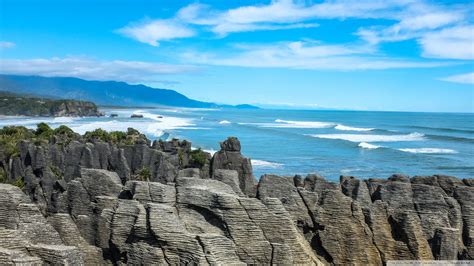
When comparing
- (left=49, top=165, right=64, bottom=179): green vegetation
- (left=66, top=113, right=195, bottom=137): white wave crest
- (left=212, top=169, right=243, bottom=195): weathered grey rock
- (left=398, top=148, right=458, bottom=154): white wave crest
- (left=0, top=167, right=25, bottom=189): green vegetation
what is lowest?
(left=66, top=113, right=195, bottom=137): white wave crest

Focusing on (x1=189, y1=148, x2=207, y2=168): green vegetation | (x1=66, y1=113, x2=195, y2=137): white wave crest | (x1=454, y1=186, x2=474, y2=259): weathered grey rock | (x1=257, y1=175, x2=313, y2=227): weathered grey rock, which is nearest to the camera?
(x1=454, y1=186, x2=474, y2=259): weathered grey rock

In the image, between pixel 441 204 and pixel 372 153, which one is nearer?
pixel 441 204

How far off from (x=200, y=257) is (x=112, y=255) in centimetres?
257

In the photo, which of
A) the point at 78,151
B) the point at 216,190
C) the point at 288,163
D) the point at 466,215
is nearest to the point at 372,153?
the point at 288,163

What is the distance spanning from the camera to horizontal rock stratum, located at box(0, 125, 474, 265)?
996 cm

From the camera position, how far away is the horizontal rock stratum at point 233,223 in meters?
9.96

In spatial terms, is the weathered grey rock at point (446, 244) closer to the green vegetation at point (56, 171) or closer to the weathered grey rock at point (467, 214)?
the weathered grey rock at point (467, 214)

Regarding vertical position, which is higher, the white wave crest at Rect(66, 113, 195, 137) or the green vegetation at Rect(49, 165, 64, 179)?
the green vegetation at Rect(49, 165, 64, 179)

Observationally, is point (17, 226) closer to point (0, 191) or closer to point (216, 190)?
point (0, 191)

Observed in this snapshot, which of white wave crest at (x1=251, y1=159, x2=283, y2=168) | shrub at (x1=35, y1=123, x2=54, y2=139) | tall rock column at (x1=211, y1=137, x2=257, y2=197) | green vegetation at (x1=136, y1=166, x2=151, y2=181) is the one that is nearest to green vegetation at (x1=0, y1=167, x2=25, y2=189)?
green vegetation at (x1=136, y1=166, x2=151, y2=181)

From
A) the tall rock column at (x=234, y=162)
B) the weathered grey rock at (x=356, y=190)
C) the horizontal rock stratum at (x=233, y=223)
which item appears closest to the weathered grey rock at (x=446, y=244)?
the horizontal rock stratum at (x=233, y=223)

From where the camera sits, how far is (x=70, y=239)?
1090cm

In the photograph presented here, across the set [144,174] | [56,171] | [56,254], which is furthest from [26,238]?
[56,171]

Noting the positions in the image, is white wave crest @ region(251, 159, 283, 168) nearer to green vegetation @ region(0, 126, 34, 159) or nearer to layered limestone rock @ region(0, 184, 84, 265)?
green vegetation @ region(0, 126, 34, 159)
